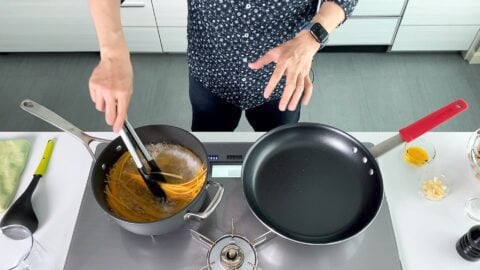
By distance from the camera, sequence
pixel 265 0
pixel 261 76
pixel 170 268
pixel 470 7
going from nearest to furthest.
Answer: pixel 170 268
pixel 265 0
pixel 261 76
pixel 470 7

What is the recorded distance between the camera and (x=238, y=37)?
829 millimetres

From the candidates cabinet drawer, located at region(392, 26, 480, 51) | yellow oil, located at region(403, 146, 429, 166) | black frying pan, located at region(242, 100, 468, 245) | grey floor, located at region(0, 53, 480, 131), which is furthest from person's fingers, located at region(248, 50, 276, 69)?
cabinet drawer, located at region(392, 26, 480, 51)

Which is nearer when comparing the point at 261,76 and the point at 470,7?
the point at 261,76

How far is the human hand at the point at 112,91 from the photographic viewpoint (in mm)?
610

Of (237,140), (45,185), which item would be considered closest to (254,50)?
(237,140)

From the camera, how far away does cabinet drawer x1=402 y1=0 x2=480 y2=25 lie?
1756mm

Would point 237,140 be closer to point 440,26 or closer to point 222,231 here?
point 222,231

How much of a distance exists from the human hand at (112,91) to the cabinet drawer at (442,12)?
1543 mm

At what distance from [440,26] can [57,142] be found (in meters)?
1.77

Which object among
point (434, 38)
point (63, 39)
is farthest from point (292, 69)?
point (63, 39)

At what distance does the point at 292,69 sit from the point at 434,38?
154 cm

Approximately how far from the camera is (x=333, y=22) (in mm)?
776

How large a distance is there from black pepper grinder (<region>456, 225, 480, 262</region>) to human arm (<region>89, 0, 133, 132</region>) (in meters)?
0.60

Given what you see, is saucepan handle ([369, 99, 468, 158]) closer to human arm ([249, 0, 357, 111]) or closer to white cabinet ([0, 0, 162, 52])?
human arm ([249, 0, 357, 111])
